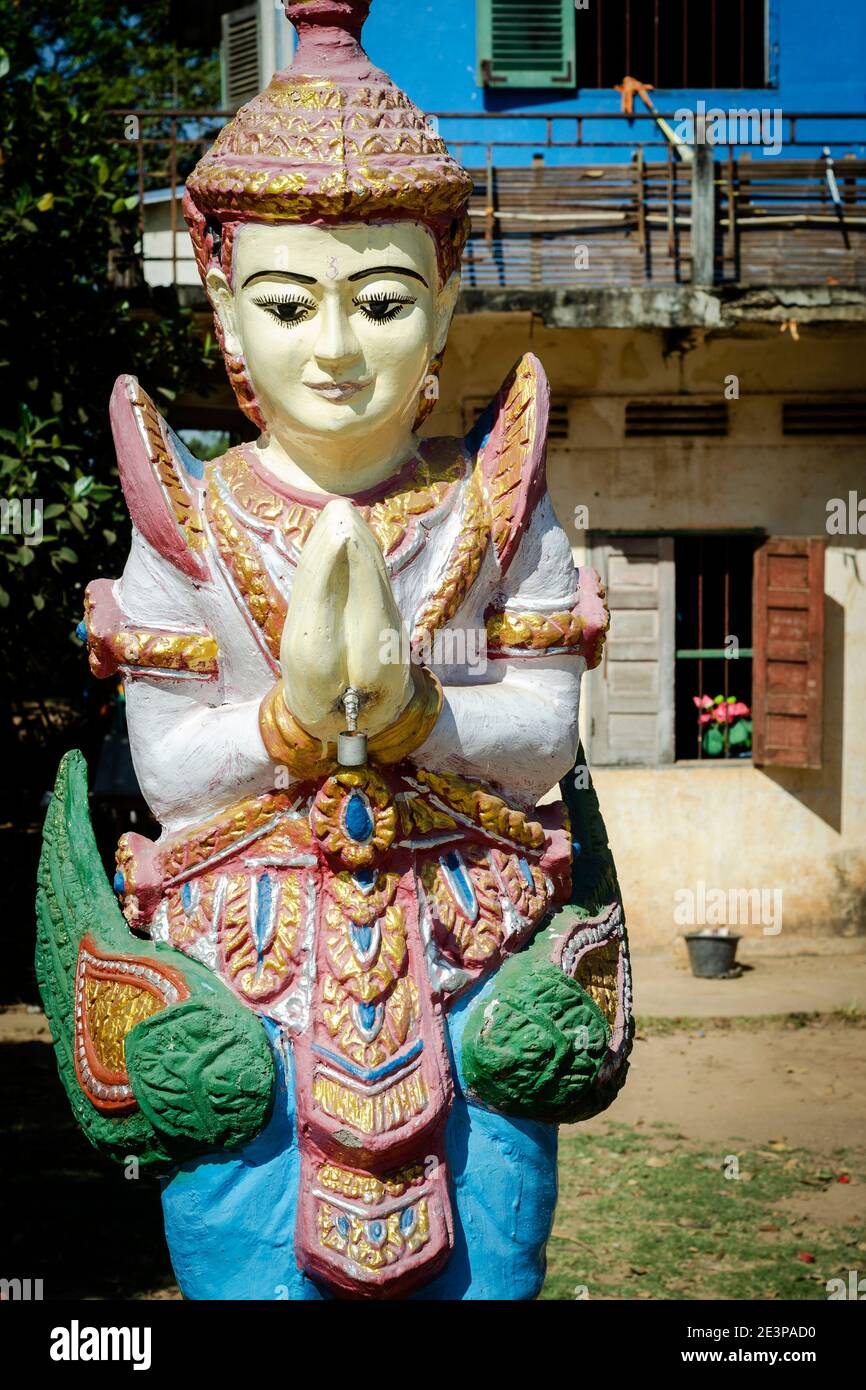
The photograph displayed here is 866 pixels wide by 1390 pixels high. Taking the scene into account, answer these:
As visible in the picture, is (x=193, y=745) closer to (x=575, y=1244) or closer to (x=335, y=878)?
(x=335, y=878)

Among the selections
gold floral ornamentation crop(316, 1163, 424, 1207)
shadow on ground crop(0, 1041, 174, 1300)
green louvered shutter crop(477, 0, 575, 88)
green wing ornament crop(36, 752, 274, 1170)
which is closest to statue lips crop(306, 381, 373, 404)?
green wing ornament crop(36, 752, 274, 1170)

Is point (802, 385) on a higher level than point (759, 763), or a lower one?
higher

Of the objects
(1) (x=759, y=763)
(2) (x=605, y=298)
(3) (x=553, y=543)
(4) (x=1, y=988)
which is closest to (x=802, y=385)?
(2) (x=605, y=298)

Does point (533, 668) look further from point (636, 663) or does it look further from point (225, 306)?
point (636, 663)

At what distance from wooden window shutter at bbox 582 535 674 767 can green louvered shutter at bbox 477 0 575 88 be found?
2.83 metres

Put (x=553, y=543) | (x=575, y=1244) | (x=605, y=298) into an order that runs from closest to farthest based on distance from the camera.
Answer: (x=553, y=543), (x=575, y=1244), (x=605, y=298)

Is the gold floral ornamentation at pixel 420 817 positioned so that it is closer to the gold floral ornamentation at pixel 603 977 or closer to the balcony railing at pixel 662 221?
the gold floral ornamentation at pixel 603 977

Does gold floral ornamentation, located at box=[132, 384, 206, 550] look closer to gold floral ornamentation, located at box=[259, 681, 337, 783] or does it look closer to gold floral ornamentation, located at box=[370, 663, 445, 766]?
gold floral ornamentation, located at box=[259, 681, 337, 783]

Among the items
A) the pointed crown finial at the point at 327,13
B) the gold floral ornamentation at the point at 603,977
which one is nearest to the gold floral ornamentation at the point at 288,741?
the gold floral ornamentation at the point at 603,977

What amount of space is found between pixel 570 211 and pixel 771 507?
194 centimetres

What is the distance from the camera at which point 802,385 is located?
→ 398 inches

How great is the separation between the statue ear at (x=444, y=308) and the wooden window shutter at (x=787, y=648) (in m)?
6.75

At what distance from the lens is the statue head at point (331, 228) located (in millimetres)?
3238

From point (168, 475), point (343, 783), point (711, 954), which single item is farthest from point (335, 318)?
point (711, 954)
